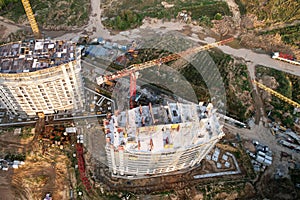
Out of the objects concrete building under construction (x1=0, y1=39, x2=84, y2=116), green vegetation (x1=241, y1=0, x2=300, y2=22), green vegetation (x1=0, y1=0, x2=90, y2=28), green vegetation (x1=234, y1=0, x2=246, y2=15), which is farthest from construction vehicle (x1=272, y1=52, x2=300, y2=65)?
green vegetation (x1=0, y1=0, x2=90, y2=28)

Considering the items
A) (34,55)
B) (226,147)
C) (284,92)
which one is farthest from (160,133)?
(284,92)

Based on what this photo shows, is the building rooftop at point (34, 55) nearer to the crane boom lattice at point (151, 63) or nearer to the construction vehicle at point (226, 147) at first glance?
the crane boom lattice at point (151, 63)

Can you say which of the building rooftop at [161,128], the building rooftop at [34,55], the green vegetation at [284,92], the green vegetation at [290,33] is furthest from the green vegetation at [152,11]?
the building rooftop at [161,128]

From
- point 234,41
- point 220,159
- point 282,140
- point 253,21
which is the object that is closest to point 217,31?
point 234,41

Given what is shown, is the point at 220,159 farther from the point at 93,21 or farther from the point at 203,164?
the point at 93,21

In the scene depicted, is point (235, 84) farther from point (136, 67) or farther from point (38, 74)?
point (38, 74)

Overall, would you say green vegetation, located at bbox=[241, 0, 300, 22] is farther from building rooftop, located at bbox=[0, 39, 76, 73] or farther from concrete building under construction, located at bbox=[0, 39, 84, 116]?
building rooftop, located at bbox=[0, 39, 76, 73]
